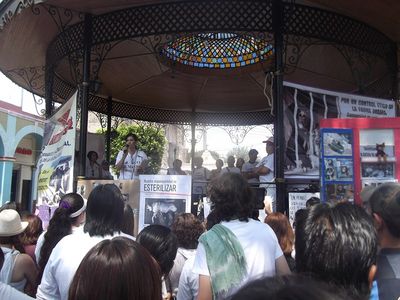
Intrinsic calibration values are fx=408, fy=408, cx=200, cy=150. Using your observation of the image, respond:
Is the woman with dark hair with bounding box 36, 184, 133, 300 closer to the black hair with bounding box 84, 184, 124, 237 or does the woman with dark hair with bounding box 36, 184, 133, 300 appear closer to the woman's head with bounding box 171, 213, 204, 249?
the black hair with bounding box 84, 184, 124, 237

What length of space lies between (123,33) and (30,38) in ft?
6.61

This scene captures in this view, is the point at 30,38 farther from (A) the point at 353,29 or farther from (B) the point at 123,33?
(A) the point at 353,29

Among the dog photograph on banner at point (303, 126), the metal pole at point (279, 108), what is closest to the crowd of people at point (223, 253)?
the metal pole at point (279, 108)

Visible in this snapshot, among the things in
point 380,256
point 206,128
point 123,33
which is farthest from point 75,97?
point 206,128

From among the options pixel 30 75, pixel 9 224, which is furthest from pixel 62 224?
pixel 30 75

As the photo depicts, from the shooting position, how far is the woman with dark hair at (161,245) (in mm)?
2918

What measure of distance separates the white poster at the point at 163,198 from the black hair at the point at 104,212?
2.33 meters

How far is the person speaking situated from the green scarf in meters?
5.41

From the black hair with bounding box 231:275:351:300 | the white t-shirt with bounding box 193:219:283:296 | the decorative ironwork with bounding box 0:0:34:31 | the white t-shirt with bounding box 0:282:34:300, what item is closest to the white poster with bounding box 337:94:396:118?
the white t-shirt with bounding box 193:219:283:296

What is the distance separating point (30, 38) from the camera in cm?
692

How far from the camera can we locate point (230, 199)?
96.0 inches

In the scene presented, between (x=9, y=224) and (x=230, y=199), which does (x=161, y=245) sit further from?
(x=9, y=224)

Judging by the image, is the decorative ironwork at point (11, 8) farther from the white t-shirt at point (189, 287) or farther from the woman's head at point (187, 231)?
the white t-shirt at point (189, 287)

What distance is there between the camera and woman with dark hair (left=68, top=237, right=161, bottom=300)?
1271 millimetres
